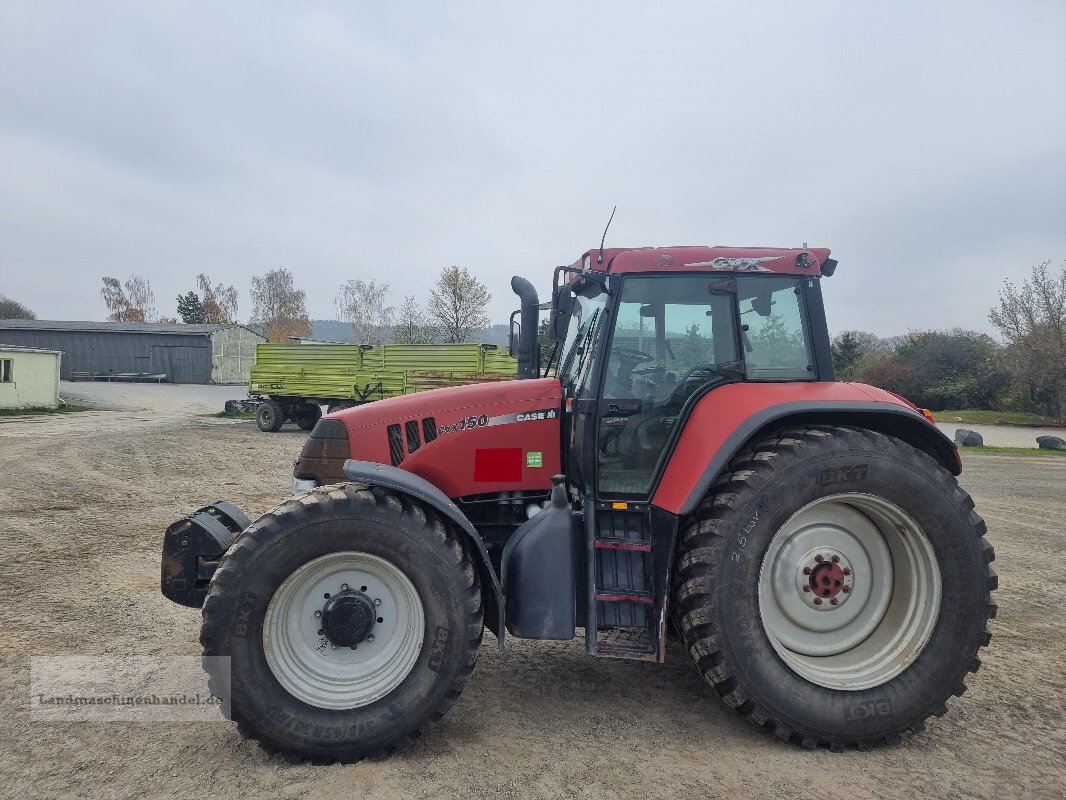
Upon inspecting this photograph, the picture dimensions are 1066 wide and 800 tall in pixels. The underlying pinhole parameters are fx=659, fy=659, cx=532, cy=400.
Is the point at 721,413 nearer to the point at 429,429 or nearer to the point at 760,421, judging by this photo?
the point at 760,421

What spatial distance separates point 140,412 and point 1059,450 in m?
29.6

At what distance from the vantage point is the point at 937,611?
10.4 ft

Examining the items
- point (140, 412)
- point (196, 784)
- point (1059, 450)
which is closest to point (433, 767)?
point (196, 784)

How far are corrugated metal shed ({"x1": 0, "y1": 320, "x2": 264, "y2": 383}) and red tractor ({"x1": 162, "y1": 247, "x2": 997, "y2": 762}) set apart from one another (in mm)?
44261

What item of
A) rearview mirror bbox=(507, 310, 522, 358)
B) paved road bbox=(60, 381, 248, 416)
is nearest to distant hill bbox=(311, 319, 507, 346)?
rearview mirror bbox=(507, 310, 522, 358)

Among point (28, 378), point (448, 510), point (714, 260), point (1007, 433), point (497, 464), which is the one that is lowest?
point (1007, 433)

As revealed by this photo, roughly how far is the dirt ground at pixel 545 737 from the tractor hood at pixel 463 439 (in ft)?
3.92

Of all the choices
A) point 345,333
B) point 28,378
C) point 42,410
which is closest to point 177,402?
point 42,410

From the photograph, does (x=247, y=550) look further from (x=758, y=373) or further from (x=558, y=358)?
(x=758, y=373)

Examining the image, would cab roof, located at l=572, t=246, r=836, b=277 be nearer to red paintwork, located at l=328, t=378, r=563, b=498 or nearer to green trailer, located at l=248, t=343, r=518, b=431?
red paintwork, located at l=328, t=378, r=563, b=498

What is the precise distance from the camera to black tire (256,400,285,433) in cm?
1945

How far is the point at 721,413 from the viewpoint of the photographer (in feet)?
10.7

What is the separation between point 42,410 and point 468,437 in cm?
2581

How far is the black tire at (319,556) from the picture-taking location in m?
2.85
